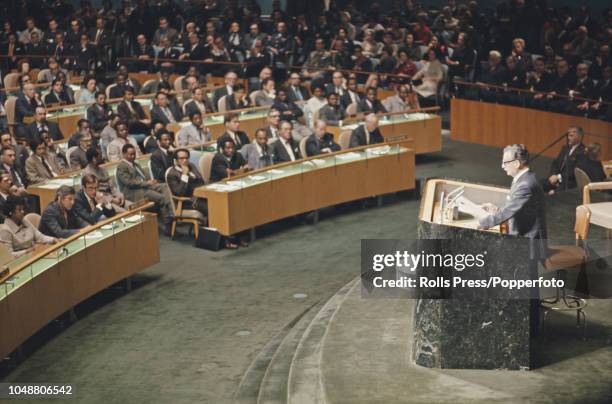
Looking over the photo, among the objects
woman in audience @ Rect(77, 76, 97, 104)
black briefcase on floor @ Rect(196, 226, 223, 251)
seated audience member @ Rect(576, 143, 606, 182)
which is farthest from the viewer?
woman in audience @ Rect(77, 76, 97, 104)

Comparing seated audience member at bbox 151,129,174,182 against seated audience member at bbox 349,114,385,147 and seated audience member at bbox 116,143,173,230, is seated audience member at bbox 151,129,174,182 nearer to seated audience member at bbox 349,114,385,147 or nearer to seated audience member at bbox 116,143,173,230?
A: seated audience member at bbox 116,143,173,230

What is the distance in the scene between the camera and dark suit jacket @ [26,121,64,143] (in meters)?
14.3

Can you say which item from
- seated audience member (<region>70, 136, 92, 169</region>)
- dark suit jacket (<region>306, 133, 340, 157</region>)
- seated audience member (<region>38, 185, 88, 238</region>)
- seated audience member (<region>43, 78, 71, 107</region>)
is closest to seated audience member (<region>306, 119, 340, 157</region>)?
dark suit jacket (<region>306, 133, 340, 157</region>)

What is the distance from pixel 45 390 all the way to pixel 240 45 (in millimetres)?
13363

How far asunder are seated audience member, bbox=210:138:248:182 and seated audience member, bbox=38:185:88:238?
2554 mm

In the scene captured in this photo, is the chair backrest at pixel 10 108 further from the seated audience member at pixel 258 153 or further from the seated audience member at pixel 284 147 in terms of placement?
the seated audience member at pixel 284 147

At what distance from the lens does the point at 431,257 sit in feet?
22.2

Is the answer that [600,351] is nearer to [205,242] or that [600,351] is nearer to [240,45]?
[205,242]

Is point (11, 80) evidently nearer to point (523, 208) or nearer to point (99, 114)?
point (99, 114)

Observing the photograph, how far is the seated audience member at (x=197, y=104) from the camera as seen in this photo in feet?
54.3

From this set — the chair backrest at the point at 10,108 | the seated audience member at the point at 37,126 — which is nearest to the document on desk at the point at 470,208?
the seated audience member at the point at 37,126

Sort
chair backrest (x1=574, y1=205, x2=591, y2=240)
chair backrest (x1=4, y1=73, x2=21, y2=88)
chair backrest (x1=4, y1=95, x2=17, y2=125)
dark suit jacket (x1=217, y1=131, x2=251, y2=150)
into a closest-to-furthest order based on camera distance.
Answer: chair backrest (x1=574, y1=205, x2=591, y2=240) < dark suit jacket (x1=217, y1=131, x2=251, y2=150) < chair backrest (x1=4, y1=95, x2=17, y2=125) < chair backrest (x1=4, y1=73, x2=21, y2=88)

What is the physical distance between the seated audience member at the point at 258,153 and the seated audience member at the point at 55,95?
194 inches

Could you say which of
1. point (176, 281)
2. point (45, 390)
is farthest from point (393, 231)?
point (45, 390)
